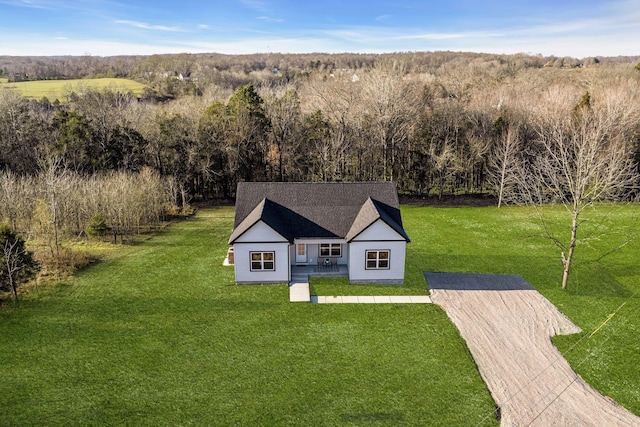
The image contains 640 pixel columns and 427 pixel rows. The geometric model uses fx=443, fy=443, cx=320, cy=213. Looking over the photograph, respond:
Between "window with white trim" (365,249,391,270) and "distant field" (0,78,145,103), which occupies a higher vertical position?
"distant field" (0,78,145,103)

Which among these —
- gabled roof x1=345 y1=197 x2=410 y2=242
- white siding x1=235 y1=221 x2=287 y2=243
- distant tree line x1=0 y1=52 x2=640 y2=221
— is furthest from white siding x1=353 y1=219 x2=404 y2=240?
distant tree line x1=0 y1=52 x2=640 y2=221

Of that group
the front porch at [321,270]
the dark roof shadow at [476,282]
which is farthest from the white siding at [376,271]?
the dark roof shadow at [476,282]

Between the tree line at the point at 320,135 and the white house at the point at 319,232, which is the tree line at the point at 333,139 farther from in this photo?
the white house at the point at 319,232

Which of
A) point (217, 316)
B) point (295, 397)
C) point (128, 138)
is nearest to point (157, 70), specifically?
point (128, 138)

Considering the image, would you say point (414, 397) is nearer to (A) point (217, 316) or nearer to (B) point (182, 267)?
(A) point (217, 316)

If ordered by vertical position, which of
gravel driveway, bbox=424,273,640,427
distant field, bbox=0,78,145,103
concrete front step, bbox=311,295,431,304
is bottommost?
gravel driveway, bbox=424,273,640,427

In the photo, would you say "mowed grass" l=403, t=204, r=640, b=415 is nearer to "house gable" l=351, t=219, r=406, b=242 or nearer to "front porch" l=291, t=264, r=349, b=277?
"house gable" l=351, t=219, r=406, b=242

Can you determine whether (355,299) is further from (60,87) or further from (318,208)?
(60,87)
